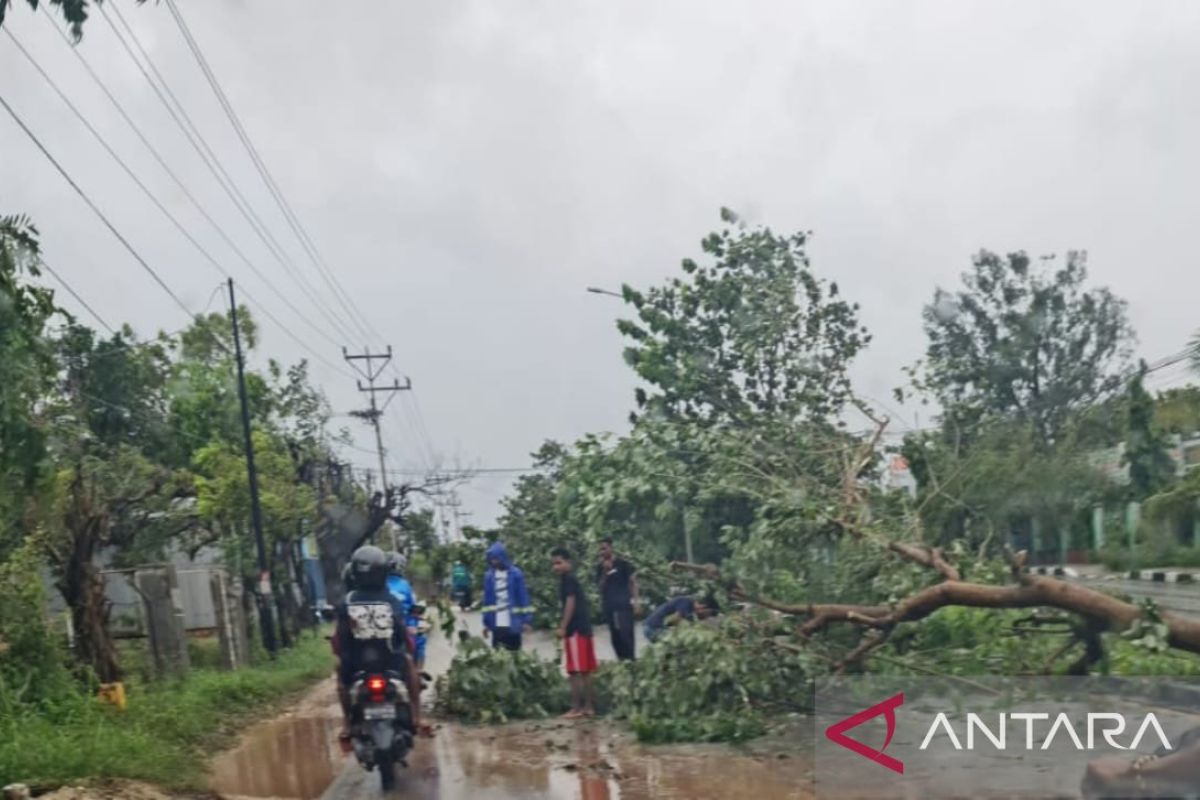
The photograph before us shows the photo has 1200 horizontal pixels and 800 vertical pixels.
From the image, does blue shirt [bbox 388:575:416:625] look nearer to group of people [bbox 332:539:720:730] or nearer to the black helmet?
group of people [bbox 332:539:720:730]

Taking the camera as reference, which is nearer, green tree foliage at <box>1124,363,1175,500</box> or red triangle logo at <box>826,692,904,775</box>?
red triangle logo at <box>826,692,904,775</box>

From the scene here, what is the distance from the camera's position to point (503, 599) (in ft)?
44.7

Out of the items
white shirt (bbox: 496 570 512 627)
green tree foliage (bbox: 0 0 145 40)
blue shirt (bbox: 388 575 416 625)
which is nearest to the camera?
green tree foliage (bbox: 0 0 145 40)

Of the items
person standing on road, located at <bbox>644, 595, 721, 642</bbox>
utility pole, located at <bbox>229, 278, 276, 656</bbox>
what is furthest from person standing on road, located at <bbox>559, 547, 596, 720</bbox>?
utility pole, located at <bbox>229, 278, 276, 656</bbox>

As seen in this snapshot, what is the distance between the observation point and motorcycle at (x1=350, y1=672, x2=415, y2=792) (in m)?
8.80

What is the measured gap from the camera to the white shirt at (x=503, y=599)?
13539mm

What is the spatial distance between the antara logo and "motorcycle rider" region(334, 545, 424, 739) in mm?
3115

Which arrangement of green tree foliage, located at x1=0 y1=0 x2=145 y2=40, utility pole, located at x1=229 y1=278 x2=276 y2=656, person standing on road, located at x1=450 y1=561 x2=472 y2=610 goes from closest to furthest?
green tree foliage, located at x1=0 y1=0 x2=145 y2=40
person standing on road, located at x1=450 y1=561 x2=472 y2=610
utility pole, located at x1=229 y1=278 x2=276 y2=656

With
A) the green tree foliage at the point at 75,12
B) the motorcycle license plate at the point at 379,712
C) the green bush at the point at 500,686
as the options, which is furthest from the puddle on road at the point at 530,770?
the green tree foliage at the point at 75,12

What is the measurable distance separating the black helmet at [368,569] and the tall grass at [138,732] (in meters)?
1.84

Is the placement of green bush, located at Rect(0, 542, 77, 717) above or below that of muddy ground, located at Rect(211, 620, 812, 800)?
above

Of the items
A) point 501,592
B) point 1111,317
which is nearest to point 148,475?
point 501,592

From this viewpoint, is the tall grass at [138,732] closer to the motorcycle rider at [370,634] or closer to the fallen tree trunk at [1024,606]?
the motorcycle rider at [370,634]

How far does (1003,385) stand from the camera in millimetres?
16969
